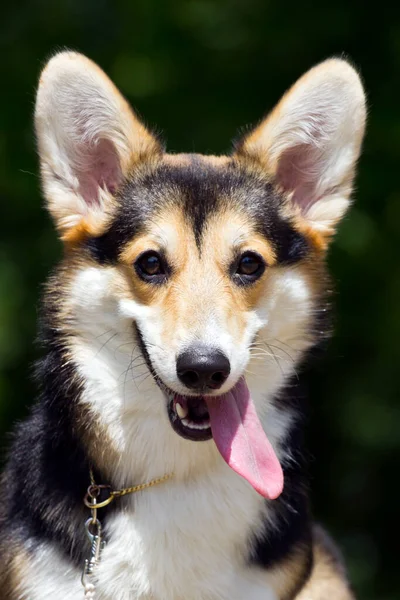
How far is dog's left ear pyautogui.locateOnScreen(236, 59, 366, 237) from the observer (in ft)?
13.4

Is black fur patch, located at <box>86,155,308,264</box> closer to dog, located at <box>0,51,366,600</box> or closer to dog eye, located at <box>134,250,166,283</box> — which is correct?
dog, located at <box>0,51,366,600</box>

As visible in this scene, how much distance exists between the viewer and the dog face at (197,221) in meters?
3.75

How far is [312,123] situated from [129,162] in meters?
0.86

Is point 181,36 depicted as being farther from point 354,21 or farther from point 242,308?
point 242,308

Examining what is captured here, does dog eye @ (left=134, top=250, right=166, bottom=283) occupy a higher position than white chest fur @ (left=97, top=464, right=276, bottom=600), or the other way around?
dog eye @ (left=134, top=250, right=166, bottom=283)

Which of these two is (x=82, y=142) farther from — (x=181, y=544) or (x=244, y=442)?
(x=181, y=544)

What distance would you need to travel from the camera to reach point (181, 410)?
12.2ft

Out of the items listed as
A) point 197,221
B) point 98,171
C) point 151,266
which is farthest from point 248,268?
point 98,171

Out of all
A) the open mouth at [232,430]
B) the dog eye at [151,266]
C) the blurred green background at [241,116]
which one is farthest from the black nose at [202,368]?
the blurred green background at [241,116]

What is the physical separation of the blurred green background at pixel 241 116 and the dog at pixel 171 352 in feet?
9.89

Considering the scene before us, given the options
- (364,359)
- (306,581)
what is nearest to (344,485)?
(364,359)

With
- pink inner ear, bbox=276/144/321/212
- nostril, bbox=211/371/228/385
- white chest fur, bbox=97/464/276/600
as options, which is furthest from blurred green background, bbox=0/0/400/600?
nostril, bbox=211/371/228/385

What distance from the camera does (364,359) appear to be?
7.53 metres

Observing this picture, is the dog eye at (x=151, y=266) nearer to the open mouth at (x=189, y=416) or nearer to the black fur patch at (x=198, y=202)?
the black fur patch at (x=198, y=202)
